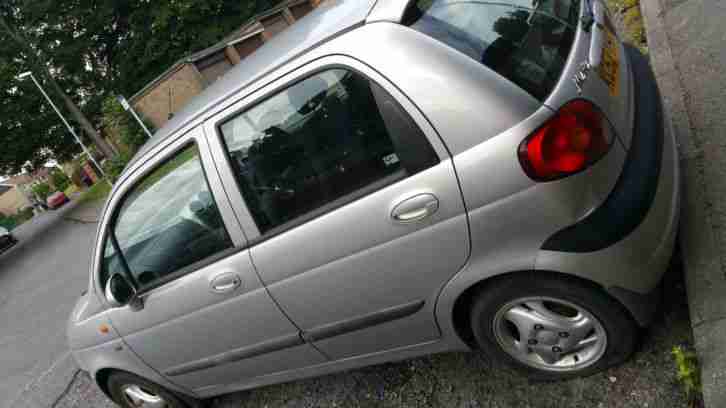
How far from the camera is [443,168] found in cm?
188

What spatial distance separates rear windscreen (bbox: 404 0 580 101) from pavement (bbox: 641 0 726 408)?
803mm

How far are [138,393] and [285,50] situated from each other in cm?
271

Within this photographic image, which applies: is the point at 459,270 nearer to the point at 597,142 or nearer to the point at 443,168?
the point at 443,168

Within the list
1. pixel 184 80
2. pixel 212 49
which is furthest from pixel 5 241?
pixel 212 49

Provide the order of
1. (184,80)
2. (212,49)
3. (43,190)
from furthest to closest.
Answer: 1. (43,190)
2. (212,49)
3. (184,80)

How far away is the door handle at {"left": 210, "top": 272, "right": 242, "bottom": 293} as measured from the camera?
2.43 meters

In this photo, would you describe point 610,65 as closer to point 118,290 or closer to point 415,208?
point 415,208

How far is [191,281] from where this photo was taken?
8.48ft

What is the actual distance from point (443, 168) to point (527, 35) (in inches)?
25.8

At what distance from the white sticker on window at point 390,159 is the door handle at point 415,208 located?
0.52ft

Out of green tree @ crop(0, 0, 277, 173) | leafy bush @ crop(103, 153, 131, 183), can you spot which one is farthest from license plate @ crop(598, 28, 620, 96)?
green tree @ crop(0, 0, 277, 173)

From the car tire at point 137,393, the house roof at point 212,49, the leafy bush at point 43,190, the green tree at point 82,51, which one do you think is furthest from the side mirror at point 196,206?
the leafy bush at point 43,190

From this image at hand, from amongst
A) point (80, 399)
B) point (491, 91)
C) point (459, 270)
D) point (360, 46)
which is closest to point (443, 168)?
point (491, 91)

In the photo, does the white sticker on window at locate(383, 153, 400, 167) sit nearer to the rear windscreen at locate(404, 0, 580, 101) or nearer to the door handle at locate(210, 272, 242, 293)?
the rear windscreen at locate(404, 0, 580, 101)
